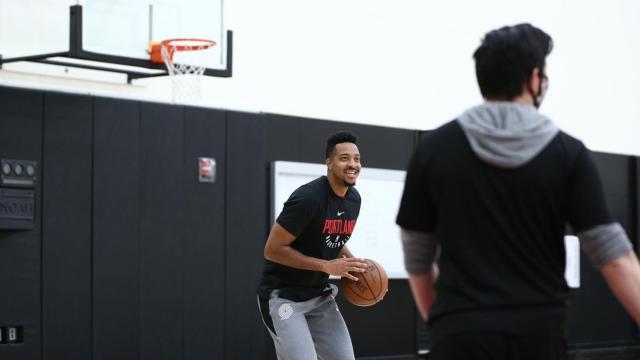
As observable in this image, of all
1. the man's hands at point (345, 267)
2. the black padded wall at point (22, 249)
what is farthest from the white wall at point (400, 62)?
the man's hands at point (345, 267)

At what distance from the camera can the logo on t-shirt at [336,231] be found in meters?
6.65

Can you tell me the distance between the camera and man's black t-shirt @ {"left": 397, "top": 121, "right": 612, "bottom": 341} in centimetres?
296

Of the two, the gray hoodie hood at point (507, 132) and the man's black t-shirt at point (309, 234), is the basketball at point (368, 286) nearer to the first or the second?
the man's black t-shirt at point (309, 234)

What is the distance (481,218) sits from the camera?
3020 mm

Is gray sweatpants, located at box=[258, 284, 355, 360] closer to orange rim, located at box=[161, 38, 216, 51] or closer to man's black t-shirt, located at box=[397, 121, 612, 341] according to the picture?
man's black t-shirt, located at box=[397, 121, 612, 341]

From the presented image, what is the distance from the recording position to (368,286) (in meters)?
6.94

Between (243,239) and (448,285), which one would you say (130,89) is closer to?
(243,239)

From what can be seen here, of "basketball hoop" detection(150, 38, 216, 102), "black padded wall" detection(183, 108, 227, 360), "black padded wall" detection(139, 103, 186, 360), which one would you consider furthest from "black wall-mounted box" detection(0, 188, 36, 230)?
"basketball hoop" detection(150, 38, 216, 102)

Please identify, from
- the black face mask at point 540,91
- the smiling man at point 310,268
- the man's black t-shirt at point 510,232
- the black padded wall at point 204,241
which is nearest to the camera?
the man's black t-shirt at point 510,232

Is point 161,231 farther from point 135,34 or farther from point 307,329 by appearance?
point 307,329

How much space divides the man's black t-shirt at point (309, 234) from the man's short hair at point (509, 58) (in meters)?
3.38

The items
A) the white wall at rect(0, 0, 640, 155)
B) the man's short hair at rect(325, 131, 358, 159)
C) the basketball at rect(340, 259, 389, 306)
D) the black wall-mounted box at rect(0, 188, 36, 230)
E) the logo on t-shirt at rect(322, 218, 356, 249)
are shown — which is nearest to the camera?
the logo on t-shirt at rect(322, 218, 356, 249)

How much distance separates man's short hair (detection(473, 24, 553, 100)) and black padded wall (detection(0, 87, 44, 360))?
6.86m

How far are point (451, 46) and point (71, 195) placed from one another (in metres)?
7.62
